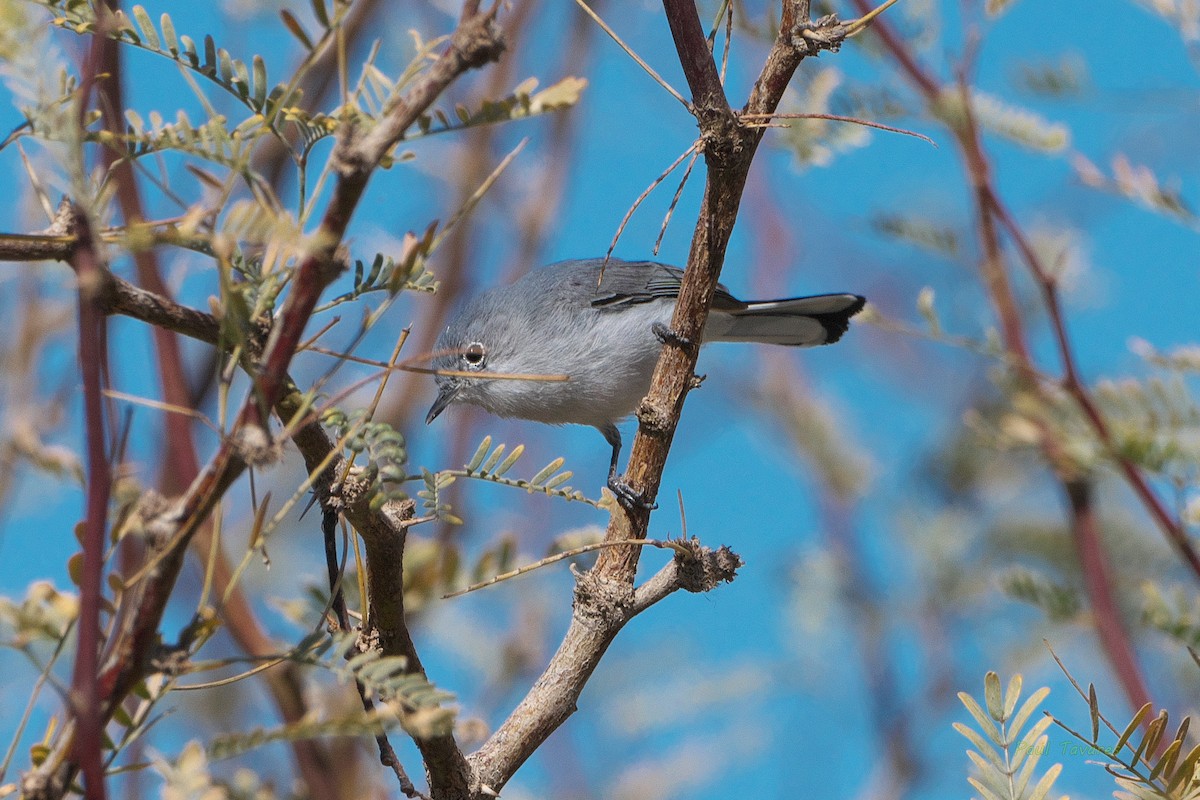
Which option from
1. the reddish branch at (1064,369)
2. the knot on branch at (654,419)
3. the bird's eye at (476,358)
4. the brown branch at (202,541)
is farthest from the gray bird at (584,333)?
the knot on branch at (654,419)

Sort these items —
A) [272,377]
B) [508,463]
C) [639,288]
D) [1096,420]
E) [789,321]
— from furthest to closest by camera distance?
[789,321]
[639,288]
[1096,420]
[508,463]
[272,377]

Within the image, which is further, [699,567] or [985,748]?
[699,567]

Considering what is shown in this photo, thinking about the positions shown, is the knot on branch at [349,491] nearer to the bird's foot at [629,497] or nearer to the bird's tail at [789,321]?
the bird's foot at [629,497]

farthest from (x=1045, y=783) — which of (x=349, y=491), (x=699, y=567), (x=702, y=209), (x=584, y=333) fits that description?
(x=584, y=333)

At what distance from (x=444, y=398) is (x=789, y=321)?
1172mm

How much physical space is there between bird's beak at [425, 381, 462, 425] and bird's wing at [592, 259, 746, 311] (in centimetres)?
51

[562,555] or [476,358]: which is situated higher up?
[476,358]

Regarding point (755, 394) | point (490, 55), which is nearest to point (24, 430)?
point (490, 55)

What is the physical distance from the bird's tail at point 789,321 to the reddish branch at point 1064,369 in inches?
22.0

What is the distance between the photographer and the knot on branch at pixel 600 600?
154cm

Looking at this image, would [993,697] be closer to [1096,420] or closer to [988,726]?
[988,726]

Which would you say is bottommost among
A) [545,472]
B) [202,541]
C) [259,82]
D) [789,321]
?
[545,472]

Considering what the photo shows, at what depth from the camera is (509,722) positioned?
144cm

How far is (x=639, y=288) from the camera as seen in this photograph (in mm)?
3582
